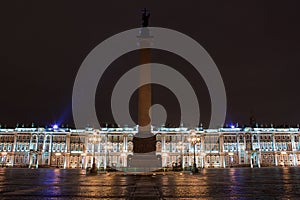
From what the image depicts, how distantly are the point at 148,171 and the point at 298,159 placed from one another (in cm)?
9037

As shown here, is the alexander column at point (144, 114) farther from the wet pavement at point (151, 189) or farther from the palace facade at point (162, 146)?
the palace facade at point (162, 146)

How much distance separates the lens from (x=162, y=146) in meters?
107

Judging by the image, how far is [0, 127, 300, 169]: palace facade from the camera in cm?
10575

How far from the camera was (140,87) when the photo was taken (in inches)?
1375

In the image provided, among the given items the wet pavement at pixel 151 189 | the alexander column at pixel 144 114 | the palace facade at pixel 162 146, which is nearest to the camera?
the wet pavement at pixel 151 189

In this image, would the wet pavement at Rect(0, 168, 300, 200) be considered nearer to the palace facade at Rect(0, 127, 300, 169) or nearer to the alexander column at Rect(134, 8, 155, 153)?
the alexander column at Rect(134, 8, 155, 153)

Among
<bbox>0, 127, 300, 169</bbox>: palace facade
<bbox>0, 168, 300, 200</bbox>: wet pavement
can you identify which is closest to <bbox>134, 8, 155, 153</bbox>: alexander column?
<bbox>0, 168, 300, 200</bbox>: wet pavement

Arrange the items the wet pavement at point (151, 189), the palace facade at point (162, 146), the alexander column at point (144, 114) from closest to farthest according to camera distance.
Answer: the wet pavement at point (151, 189)
the alexander column at point (144, 114)
the palace facade at point (162, 146)

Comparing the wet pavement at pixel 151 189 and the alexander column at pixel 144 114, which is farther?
the alexander column at pixel 144 114

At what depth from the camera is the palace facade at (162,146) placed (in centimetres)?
10575

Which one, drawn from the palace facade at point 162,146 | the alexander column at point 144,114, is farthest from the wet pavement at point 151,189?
the palace facade at point 162,146

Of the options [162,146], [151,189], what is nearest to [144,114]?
[151,189]

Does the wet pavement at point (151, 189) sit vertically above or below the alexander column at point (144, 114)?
below

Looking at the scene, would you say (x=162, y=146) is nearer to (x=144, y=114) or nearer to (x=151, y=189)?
(x=144, y=114)
